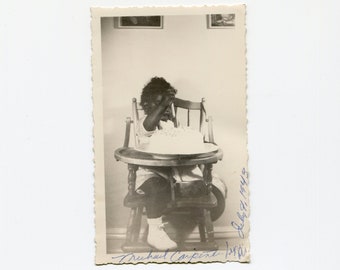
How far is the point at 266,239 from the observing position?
2.22 feet

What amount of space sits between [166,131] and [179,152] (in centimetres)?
4

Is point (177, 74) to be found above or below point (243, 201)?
above

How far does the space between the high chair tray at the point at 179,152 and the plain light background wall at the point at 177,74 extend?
2cm

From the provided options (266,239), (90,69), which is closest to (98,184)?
(90,69)

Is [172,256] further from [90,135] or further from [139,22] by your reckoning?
[139,22]

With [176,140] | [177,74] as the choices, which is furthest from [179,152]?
[177,74]

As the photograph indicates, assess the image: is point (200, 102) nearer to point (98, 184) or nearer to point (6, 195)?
point (98, 184)

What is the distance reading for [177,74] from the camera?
67cm

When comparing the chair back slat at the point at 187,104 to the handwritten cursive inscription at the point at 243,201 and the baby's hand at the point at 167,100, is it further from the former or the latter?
the handwritten cursive inscription at the point at 243,201

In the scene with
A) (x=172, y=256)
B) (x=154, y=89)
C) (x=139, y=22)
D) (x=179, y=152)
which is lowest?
(x=172, y=256)

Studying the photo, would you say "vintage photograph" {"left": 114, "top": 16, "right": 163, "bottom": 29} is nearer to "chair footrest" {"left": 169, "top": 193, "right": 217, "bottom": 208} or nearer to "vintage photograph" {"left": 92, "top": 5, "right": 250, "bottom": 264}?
"vintage photograph" {"left": 92, "top": 5, "right": 250, "bottom": 264}

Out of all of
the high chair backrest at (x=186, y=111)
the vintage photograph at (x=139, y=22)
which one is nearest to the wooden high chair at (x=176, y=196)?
the high chair backrest at (x=186, y=111)

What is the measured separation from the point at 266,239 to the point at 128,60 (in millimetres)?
373

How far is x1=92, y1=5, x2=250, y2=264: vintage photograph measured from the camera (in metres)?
0.67
